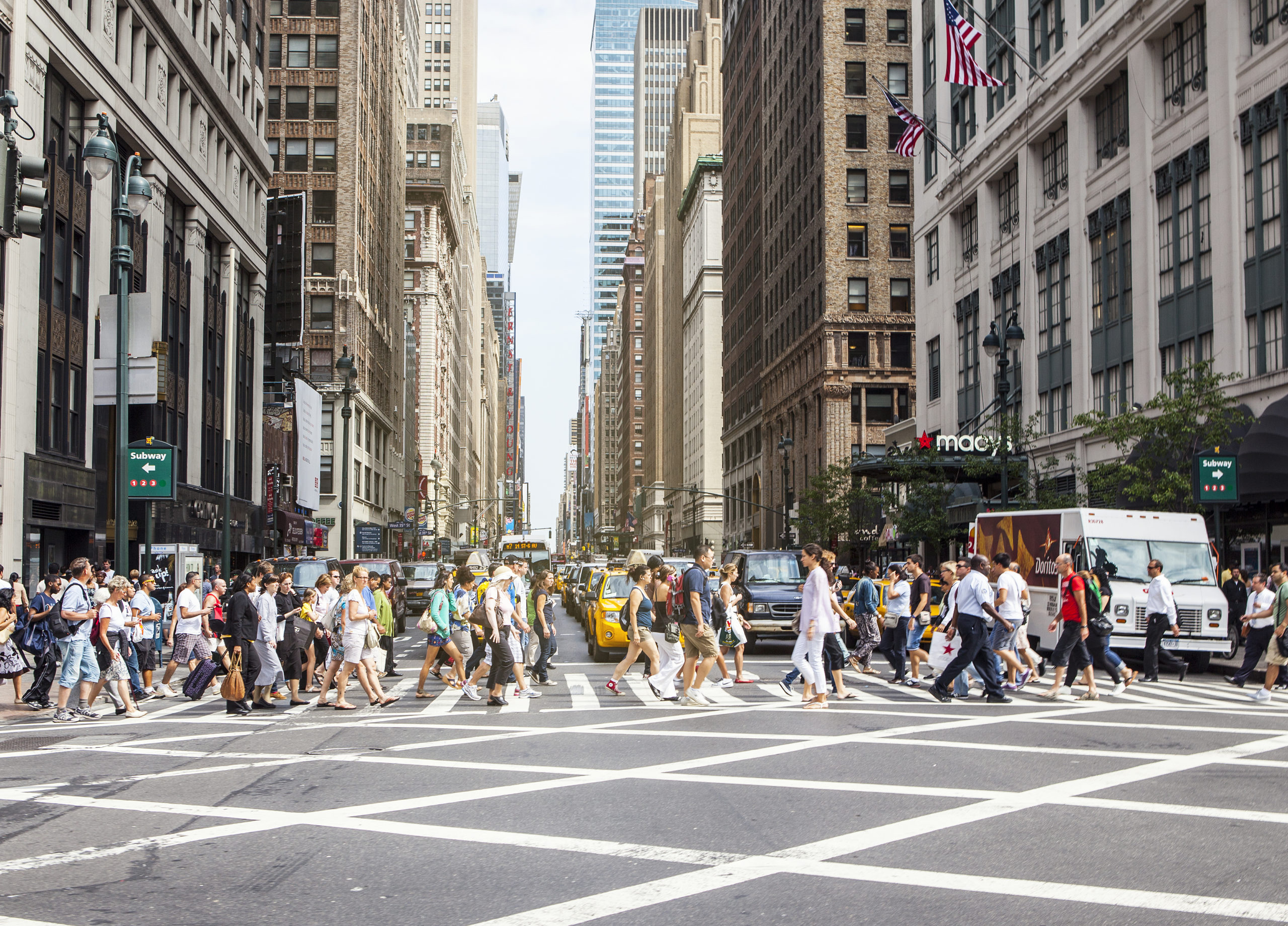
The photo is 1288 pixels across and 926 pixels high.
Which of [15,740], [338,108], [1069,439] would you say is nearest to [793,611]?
[15,740]

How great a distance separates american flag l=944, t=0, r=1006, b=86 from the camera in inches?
1351

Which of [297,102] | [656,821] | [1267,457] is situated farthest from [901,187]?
[656,821]

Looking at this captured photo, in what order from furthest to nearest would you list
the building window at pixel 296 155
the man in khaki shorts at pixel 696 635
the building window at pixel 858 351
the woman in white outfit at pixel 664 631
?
the building window at pixel 296 155 < the building window at pixel 858 351 < the woman in white outfit at pixel 664 631 < the man in khaki shorts at pixel 696 635

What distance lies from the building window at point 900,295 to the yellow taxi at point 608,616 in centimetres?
4552

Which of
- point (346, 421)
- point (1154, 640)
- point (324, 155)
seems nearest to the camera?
point (1154, 640)

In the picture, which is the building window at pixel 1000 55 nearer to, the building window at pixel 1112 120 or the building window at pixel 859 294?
the building window at pixel 1112 120

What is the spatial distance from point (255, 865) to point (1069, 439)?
3612 cm

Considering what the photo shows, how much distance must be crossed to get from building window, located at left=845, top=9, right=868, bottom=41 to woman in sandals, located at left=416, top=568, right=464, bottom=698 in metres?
58.0

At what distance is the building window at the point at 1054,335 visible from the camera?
40656 mm

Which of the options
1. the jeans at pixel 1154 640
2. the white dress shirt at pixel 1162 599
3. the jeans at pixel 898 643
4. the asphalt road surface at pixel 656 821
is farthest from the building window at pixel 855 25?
the asphalt road surface at pixel 656 821

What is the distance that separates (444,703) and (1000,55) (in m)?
37.5

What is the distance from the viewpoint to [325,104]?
236 ft

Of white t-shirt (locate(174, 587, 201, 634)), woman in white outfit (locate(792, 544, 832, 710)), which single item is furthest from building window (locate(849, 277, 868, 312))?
woman in white outfit (locate(792, 544, 832, 710))

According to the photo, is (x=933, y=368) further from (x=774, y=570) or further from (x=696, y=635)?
(x=696, y=635)
